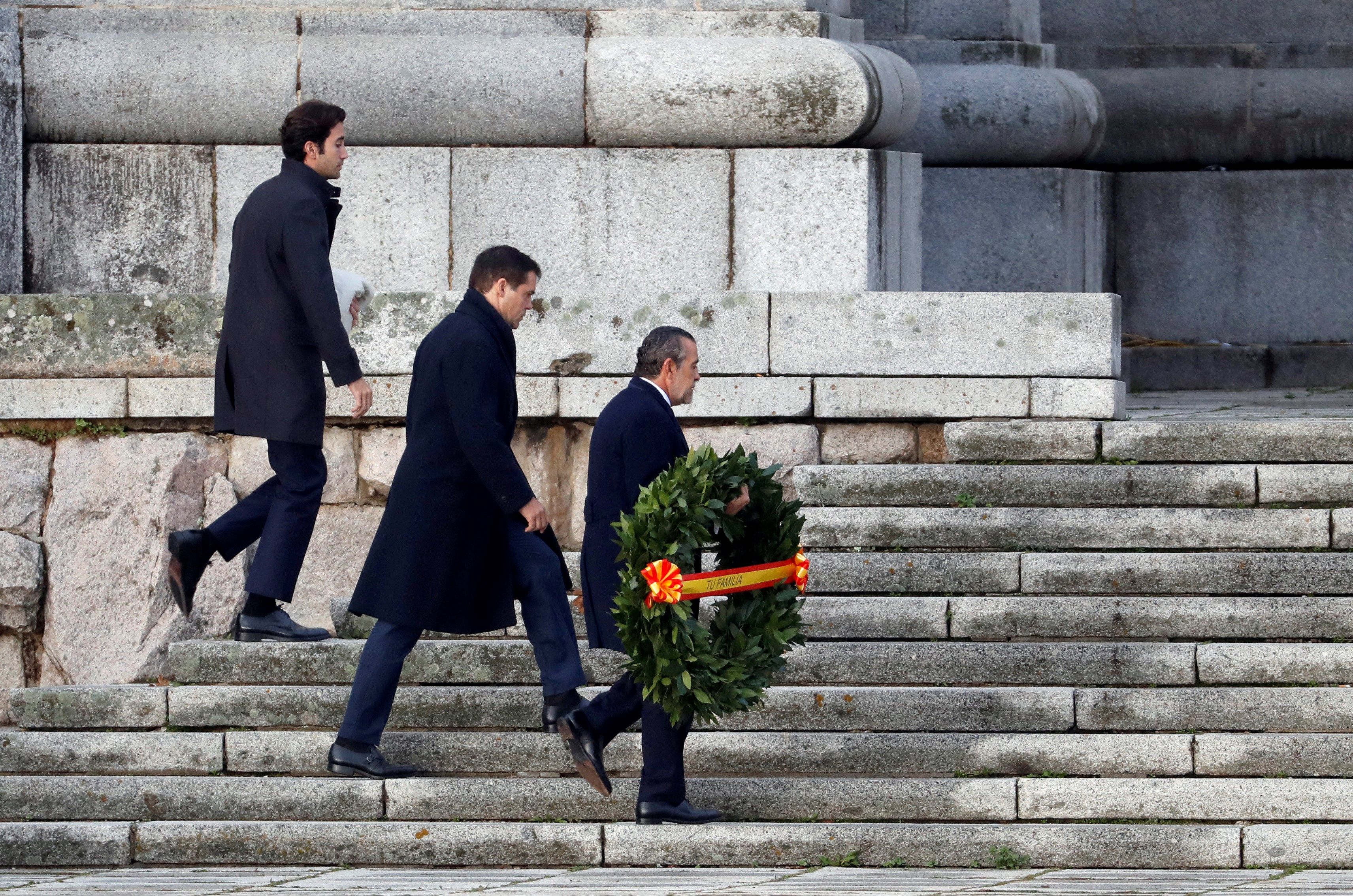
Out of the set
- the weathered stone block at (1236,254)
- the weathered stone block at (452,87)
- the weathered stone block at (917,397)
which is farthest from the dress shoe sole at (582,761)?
the weathered stone block at (1236,254)

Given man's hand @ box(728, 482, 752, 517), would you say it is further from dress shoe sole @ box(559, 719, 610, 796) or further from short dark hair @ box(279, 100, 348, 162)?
short dark hair @ box(279, 100, 348, 162)

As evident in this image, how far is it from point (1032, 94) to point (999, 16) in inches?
22.5

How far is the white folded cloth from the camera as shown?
7.00m

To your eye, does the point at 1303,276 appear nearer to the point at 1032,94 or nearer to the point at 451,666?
the point at 1032,94

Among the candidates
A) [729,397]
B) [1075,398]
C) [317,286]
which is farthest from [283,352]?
[1075,398]

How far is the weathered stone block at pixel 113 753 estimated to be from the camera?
21.7 ft

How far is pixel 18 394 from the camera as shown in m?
8.02

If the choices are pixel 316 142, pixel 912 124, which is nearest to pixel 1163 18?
pixel 912 124

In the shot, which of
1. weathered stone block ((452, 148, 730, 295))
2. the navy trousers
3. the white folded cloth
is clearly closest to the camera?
the navy trousers

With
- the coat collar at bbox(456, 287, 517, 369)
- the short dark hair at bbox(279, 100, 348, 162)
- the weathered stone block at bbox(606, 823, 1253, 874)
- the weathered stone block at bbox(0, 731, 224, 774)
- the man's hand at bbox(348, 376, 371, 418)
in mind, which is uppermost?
the short dark hair at bbox(279, 100, 348, 162)

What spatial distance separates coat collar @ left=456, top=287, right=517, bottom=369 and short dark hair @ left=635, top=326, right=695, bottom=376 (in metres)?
0.42

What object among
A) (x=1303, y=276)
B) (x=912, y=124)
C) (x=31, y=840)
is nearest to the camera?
(x=31, y=840)

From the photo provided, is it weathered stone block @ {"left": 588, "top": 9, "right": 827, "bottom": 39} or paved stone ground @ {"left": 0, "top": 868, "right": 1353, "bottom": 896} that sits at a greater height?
weathered stone block @ {"left": 588, "top": 9, "right": 827, "bottom": 39}

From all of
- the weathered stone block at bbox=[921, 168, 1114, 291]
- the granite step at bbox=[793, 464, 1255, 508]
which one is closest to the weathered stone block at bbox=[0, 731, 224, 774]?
the granite step at bbox=[793, 464, 1255, 508]
